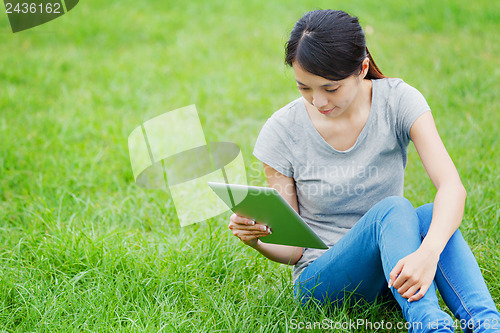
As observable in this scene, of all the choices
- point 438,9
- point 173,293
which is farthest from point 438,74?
point 173,293

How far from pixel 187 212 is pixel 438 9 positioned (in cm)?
480

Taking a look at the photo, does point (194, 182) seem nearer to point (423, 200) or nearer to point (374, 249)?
point (423, 200)

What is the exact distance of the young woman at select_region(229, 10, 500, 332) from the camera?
65.4 inches

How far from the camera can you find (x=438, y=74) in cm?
480

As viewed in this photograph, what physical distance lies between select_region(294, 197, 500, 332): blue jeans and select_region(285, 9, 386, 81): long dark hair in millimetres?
458

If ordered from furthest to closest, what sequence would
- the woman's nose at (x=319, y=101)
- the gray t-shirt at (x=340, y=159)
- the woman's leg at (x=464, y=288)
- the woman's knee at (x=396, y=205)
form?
the gray t-shirt at (x=340, y=159) → the woman's nose at (x=319, y=101) → the woman's knee at (x=396, y=205) → the woman's leg at (x=464, y=288)

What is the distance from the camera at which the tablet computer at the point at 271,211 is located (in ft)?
5.38

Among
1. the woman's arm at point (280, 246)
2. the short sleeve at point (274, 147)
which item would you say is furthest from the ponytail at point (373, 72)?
the woman's arm at point (280, 246)

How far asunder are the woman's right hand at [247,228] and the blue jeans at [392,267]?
24 centimetres

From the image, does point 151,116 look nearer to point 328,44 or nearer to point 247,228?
point 247,228

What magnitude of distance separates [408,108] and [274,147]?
0.48 meters

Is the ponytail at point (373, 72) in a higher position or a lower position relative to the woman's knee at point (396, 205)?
higher

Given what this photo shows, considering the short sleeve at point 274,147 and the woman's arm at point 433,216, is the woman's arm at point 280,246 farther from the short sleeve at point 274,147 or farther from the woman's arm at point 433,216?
the woman's arm at point 433,216

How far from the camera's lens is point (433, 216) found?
1.75 metres
